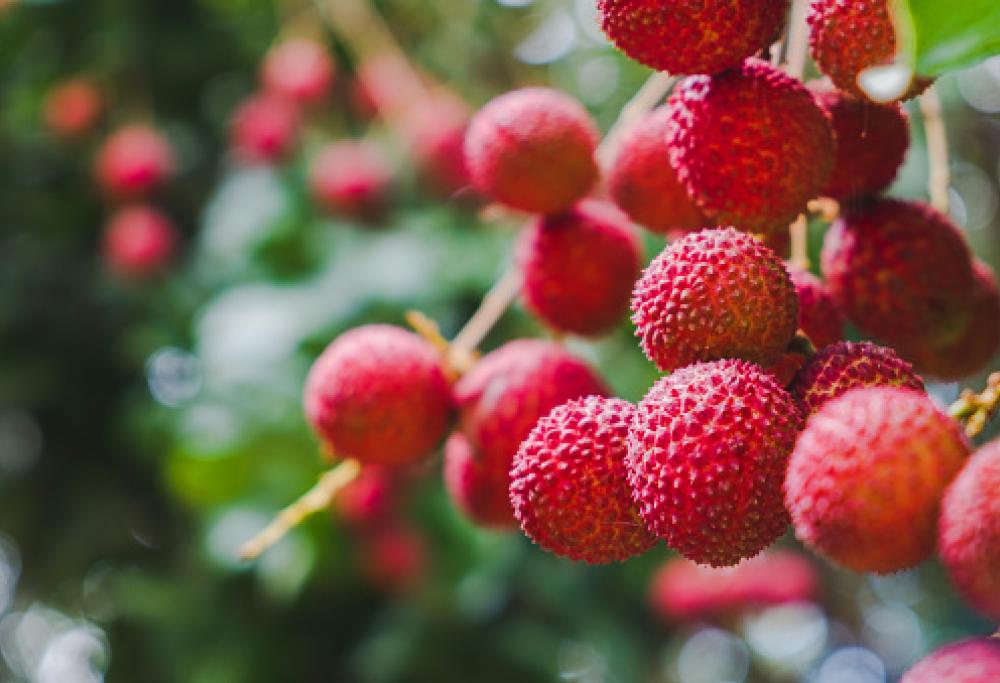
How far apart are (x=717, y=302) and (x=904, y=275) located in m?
0.18

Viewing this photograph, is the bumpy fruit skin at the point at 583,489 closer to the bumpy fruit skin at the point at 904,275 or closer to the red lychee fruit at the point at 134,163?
the bumpy fruit skin at the point at 904,275

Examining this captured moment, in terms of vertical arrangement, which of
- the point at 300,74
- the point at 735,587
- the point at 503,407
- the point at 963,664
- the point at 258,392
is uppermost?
the point at 963,664

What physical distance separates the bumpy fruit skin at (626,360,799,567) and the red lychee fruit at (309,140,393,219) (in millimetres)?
1183

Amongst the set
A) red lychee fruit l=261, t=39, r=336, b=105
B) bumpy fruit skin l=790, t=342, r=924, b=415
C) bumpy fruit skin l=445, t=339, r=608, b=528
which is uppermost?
bumpy fruit skin l=790, t=342, r=924, b=415

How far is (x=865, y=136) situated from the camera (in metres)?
0.62

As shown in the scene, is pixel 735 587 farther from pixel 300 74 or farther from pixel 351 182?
pixel 300 74

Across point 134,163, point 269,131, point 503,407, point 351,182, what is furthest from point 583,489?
point 134,163

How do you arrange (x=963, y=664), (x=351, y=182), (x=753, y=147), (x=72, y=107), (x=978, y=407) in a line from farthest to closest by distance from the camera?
(x=72, y=107), (x=351, y=182), (x=753, y=147), (x=978, y=407), (x=963, y=664)

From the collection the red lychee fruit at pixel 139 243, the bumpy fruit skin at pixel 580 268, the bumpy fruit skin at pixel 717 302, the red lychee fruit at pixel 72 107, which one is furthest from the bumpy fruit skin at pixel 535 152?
the red lychee fruit at pixel 72 107

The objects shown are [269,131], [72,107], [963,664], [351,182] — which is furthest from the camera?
[72,107]

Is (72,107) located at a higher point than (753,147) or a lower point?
lower

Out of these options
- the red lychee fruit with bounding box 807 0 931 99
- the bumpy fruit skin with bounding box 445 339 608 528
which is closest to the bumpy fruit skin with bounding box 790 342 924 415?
the red lychee fruit with bounding box 807 0 931 99

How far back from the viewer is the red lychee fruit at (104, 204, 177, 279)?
6.15 feet

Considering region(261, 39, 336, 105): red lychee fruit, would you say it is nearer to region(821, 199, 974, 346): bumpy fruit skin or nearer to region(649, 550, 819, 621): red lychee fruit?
region(649, 550, 819, 621): red lychee fruit
